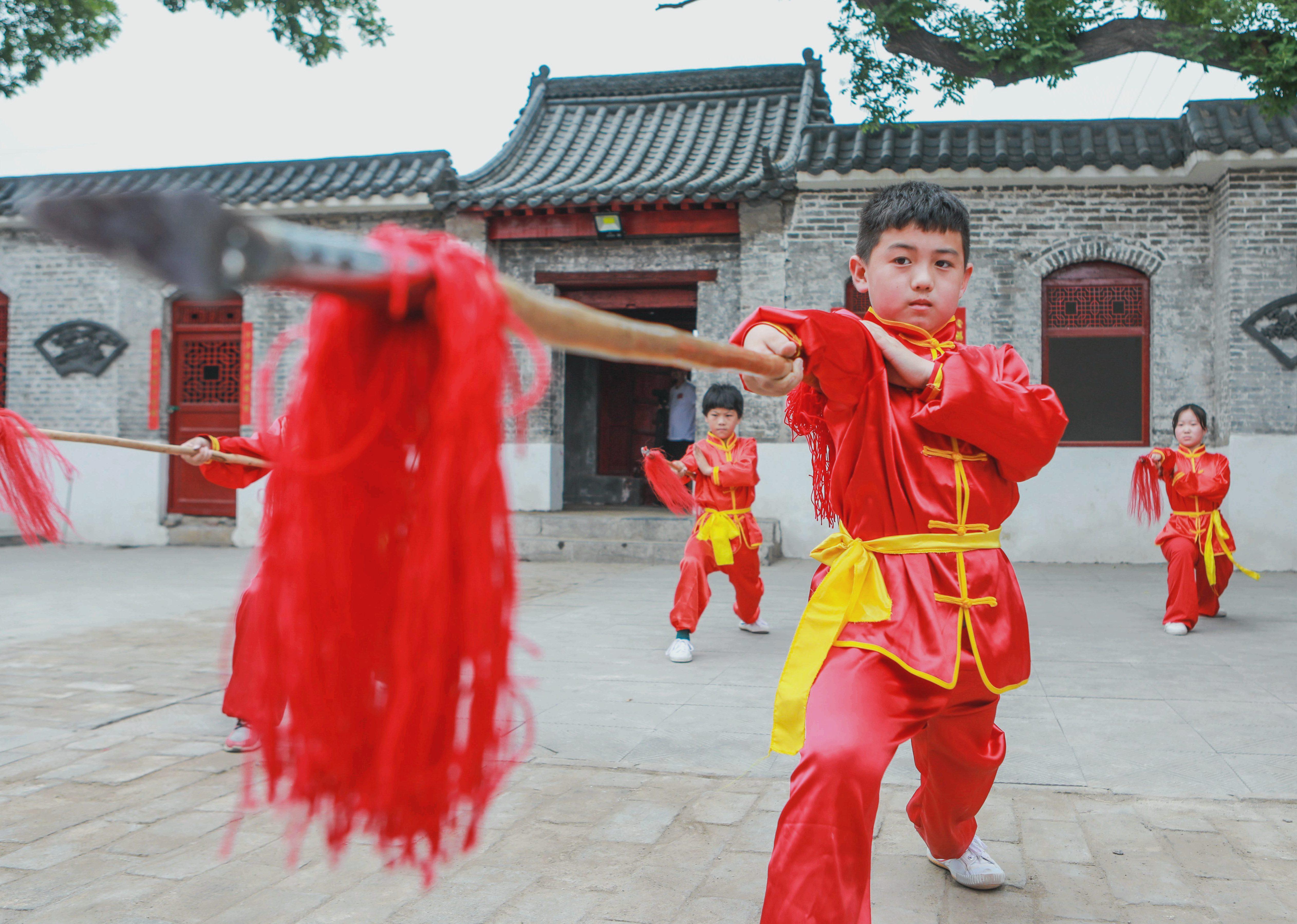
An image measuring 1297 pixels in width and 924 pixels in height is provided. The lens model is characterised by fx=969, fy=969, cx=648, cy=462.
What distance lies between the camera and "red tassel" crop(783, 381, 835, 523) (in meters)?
2.07

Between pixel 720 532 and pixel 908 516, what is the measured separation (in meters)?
3.46

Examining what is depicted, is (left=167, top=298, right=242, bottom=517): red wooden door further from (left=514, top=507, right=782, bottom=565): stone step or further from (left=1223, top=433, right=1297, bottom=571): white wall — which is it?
(left=1223, top=433, right=1297, bottom=571): white wall

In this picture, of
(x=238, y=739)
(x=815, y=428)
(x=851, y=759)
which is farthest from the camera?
(x=238, y=739)

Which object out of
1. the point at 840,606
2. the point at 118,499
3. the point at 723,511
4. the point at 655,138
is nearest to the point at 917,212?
the point at 840,606

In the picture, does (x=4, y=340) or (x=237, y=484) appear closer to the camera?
(x=237, y=484)

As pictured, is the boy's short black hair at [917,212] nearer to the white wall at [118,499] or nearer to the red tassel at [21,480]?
the red tassel at [21,480]

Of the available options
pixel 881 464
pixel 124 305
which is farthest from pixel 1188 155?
pixel 124 305

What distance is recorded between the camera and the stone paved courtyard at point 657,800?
2189 mm

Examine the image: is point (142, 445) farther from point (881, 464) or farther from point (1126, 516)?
point (1126, 516)

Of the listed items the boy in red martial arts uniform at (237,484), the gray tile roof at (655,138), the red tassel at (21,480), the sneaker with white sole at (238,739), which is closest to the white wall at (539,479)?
the gray tile roof at (655,138)

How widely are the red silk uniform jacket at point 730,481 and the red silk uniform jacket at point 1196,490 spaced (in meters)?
2.59

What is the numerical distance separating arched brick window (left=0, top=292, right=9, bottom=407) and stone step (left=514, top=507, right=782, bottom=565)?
6821mm

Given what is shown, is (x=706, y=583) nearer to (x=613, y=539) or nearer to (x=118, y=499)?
(x=613, y=539)

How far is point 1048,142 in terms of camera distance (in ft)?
30.6
